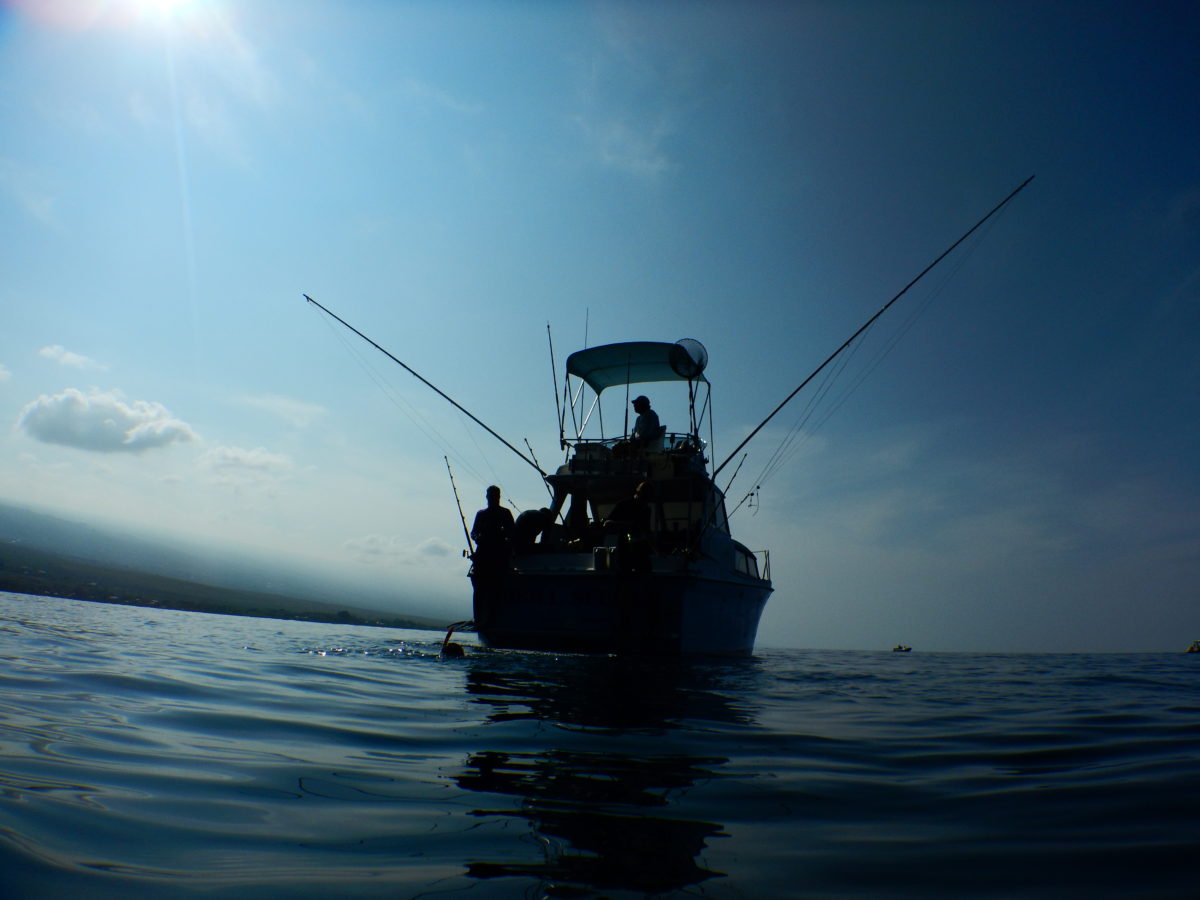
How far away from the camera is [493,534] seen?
1205cm

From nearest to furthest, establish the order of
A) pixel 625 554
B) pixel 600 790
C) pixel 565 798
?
pixel 565 798, pixel 600 790, pixel 625 554

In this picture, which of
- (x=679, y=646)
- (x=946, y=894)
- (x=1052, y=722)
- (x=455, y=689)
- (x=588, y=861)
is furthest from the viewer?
(x=679, y=646)

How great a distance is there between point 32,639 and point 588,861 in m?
10.1

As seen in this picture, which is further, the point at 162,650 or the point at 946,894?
the point at 162,650

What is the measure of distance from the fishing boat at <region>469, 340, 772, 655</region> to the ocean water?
18.5 feet

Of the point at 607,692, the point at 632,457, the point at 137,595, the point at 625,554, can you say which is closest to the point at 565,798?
the point at 607,692

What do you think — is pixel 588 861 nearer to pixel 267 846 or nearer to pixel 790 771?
pixel 267 846

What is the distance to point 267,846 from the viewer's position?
1.85 meters

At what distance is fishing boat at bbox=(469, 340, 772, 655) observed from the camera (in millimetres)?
11141

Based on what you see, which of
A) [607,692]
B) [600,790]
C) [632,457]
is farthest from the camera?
[632,457]

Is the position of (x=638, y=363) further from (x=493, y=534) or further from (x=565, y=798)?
(x=565, y=798)

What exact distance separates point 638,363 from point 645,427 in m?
2.08

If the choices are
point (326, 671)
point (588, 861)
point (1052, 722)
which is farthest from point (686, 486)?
point (588, 861)

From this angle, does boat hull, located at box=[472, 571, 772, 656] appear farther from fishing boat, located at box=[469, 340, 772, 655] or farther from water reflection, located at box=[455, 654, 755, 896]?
water reflection, located at box=[455, 654, 755, 896]
